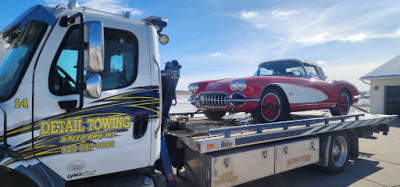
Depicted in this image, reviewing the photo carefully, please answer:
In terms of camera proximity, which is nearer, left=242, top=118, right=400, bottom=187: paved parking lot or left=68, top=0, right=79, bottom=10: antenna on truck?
left=68, top=0, right=79, bottom=10: antenna on truck

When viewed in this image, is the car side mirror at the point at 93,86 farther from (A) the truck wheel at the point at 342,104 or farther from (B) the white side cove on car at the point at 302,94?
(A) the truck wheel at the point at 342,104

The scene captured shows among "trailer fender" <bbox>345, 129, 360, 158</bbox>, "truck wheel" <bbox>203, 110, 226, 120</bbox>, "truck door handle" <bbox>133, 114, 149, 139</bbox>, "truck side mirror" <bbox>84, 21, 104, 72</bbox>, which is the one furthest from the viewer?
"trailer fender" <bbox>345, 129, 360, 158</bbox>

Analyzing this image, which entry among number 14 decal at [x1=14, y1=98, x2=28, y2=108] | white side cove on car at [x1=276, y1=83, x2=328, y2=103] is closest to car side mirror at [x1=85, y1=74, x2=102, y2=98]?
number 14 decal at [x1=14, y1=98, x2=28, y2=108]

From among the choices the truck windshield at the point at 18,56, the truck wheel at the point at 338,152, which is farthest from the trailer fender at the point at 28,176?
the truck wheel at the point at 338,152

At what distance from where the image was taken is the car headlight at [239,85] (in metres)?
4.44

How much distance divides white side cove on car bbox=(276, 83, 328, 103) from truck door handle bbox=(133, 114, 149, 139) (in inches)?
121

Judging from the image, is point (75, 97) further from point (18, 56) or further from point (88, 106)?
point (18, 56)

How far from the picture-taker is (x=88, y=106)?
231cm

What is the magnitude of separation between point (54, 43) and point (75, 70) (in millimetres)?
279

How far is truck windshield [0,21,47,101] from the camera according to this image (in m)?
2.12

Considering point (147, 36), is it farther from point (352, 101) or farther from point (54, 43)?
point (352, 101)

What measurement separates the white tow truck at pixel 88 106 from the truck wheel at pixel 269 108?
4.89 feet

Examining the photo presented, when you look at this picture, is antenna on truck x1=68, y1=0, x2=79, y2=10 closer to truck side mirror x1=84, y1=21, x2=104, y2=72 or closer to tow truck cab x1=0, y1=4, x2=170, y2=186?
tow truck cab x1=0, y1=4, x2=170, y2=186

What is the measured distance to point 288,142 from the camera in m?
4.08
